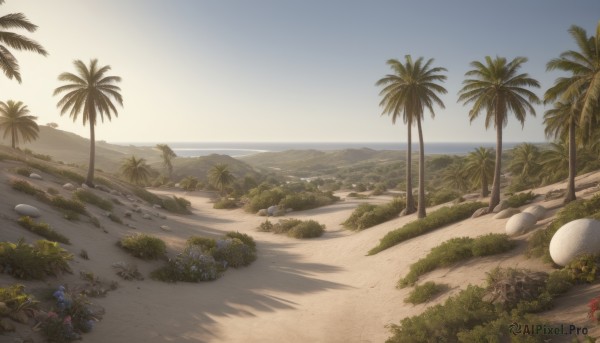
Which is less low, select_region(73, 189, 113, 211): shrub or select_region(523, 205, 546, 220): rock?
select_region(523, 205, 546, 220): rock

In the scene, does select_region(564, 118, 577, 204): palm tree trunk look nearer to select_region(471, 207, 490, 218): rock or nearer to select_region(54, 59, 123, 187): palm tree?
select_region(471, 207, 490, 218): rock

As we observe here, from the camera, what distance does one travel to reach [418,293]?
1109 cm

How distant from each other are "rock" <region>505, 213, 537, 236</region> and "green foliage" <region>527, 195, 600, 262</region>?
3.51ft

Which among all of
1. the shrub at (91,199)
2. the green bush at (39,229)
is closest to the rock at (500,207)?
the green bush at (39,229)

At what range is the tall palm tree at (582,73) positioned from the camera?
15582mm

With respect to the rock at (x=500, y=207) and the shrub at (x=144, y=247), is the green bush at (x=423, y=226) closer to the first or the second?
the rock at (x=500, y=207)

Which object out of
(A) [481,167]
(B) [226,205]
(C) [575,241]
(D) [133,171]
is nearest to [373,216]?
(A) [481,167]

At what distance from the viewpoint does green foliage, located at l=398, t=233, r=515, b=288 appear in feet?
40.4

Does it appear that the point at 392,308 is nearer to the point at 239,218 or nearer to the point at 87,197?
the point at 87,197

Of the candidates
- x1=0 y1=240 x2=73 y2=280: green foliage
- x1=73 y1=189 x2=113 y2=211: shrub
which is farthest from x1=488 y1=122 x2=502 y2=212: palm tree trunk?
x1=73 y1=189 x2=113 y2=211: shrub

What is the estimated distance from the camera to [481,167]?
1391 inches

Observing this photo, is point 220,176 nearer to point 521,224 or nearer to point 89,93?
point 89,93

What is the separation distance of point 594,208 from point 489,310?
7.97 m

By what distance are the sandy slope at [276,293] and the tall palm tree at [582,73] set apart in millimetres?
5611
